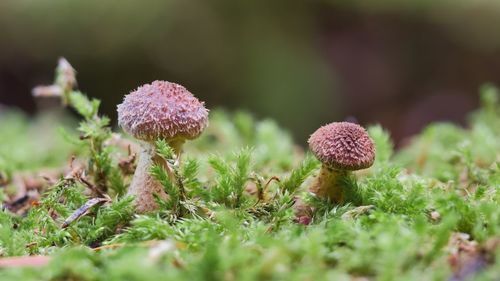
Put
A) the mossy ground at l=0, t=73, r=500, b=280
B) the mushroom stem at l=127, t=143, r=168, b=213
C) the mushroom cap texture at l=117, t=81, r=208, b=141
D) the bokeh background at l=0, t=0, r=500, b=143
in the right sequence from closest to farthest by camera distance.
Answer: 1. the mossy ground at l=0, t=73, r=500, b=280
2. the mushroom cap texture at l=117, t=81, r=208, b=141
3. the mushroom stem at l=127, t=143, r=168, b=213
4. the bokeh background at l=0, t=0, r=500, b=143

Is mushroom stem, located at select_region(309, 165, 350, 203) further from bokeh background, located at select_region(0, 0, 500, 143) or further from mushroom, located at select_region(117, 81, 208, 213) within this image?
bokeh background, located at select_region(0, 0, 500, 143)

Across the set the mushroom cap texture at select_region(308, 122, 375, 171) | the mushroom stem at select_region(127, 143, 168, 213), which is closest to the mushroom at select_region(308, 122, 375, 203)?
the mushroom cap texture at select_region(308, 122, 375, 171)

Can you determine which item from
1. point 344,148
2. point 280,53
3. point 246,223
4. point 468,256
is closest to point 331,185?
point 344,148

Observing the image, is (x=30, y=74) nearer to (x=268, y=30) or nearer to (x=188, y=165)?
(x=268, y=30)

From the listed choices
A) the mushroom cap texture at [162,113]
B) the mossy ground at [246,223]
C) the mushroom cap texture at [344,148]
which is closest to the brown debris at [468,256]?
the mossy ground at [246,223]

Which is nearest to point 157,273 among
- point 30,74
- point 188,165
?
point 188,165

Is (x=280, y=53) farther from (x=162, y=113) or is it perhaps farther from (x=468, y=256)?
(x=468, y=256)
